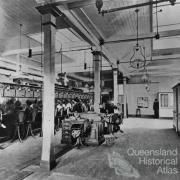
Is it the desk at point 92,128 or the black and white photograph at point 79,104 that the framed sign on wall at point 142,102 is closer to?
the black and white photograph at point 79,104

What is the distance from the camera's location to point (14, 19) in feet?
19.0

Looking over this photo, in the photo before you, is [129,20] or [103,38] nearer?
[129,20]

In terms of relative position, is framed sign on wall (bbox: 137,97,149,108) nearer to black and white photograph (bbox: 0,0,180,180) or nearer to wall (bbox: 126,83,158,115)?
wall (bbox: 126,83,158,115)

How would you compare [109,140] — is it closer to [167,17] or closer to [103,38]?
[103,38]

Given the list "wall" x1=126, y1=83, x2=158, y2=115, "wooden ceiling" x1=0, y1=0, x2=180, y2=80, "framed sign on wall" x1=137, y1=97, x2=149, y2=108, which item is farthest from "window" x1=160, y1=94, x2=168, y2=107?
"wooden ceiling" x1=0, y1=0, x2=180, y2=80

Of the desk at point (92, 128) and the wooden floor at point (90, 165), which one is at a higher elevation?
the desk at point (92, 128)

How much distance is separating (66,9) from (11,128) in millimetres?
5002

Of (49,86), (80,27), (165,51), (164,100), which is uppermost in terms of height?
(165,51)

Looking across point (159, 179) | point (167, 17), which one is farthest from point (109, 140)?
point (167, 17)

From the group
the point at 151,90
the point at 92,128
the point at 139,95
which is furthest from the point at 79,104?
the point at 151,90

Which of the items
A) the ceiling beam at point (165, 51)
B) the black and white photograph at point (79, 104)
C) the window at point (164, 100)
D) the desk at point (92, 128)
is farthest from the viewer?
the window at point (164, 100)

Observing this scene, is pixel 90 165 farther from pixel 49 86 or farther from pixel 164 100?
pixel 164 100

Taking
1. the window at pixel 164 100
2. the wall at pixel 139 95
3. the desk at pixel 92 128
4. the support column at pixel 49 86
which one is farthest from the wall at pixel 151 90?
the support column at pixel 49 86

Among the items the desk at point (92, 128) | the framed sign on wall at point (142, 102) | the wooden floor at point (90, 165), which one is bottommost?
the wooden floor at point (90, 165)
